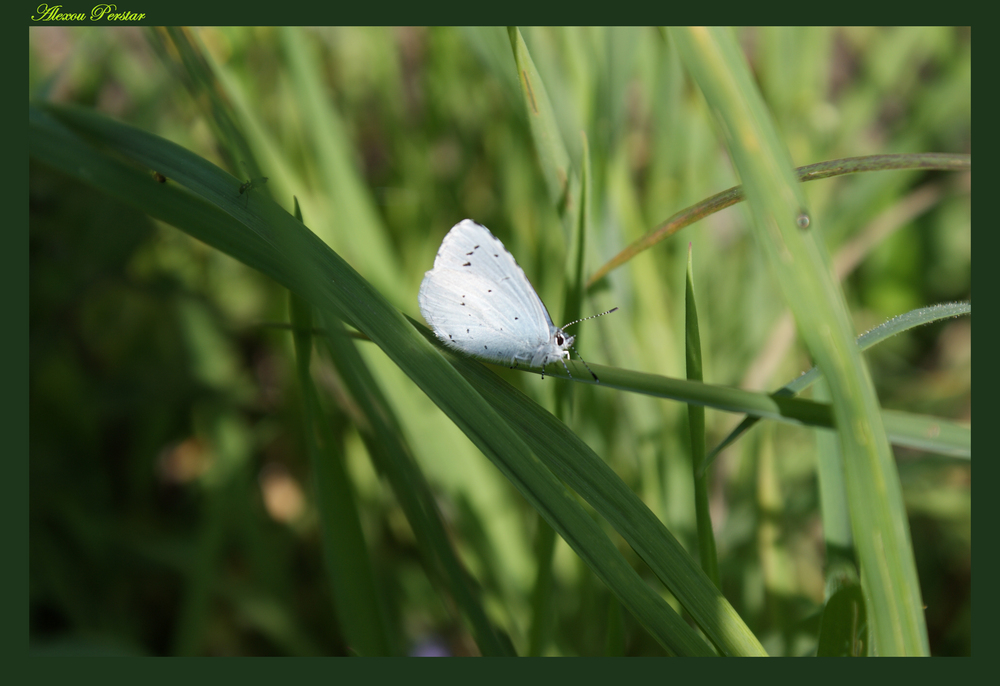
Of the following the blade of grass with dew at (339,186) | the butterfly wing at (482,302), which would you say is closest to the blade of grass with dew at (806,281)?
the butterfly wing at (482,302)

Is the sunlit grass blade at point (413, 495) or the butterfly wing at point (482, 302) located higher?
the butterfly wing at point (482, 302)

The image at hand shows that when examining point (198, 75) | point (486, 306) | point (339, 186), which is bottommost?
point (486, 306)

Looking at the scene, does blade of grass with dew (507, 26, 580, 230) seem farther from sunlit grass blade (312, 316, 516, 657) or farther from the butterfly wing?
sunlit grass blade (312, 316, 516, 657)

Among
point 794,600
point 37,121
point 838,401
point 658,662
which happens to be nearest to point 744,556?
point 794,600

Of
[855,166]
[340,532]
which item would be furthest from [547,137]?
[340,532]

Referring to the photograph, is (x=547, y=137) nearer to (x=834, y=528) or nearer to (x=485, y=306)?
(x=485, y=306)

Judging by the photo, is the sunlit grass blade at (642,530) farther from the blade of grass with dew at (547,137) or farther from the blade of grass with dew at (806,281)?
the blade of grass with dew at (547,137)
